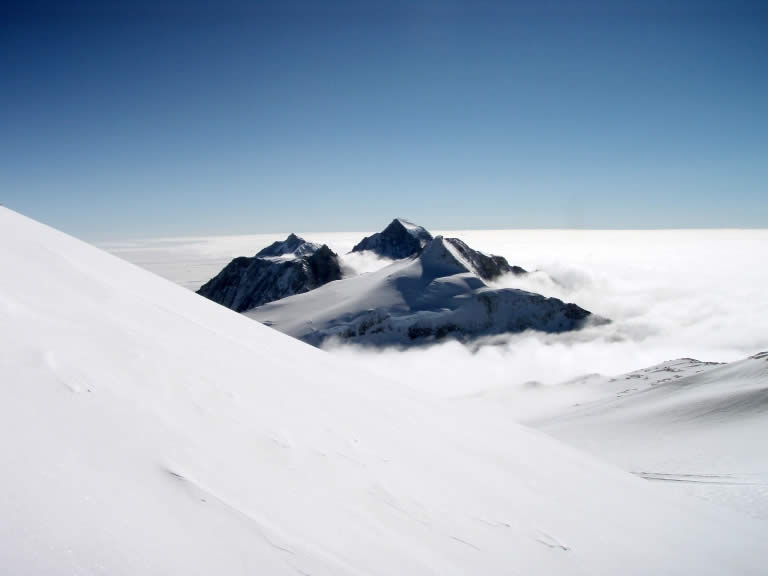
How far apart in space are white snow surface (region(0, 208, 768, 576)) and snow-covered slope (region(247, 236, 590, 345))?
443 ft

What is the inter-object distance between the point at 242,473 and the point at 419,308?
159474 mm

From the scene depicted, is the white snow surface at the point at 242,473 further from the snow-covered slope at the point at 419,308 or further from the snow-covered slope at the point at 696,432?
the snow-covered slope at the point at 419,308

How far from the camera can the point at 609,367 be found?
16700cm

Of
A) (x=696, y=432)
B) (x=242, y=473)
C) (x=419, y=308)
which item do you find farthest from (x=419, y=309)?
(x=242, y=473)

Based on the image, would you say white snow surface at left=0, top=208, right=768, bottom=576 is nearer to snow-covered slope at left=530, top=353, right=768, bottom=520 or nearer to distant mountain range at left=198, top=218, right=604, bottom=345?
snow-covered slope at left=530, top=353, right=768, bottom=520

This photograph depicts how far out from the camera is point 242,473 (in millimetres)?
4172

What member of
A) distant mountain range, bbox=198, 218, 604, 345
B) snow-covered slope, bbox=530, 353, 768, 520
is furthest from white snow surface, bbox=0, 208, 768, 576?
distant mountain range, bbox=198, 218, 604, 345

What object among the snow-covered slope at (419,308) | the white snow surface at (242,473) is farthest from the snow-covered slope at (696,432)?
the snow-covered slope at (419,308)

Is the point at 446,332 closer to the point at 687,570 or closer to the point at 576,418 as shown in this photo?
the point at 576,418

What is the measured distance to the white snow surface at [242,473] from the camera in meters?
3.03

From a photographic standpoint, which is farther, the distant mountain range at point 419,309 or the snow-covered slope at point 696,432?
the distant mountain range at point 419,309

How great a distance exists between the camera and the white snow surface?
3033 millimetres

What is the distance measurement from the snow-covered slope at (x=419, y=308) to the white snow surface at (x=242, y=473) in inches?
5318

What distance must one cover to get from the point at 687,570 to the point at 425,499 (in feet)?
13.8
